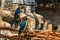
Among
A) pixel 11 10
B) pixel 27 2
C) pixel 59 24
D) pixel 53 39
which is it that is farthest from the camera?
pixel 59 24

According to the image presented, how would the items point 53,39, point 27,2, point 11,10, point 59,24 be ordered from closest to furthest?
point 53,39 → point 11,10 → point 27,2 → point 59,24

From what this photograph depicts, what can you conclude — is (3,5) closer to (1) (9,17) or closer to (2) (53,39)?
(1) (9,17)

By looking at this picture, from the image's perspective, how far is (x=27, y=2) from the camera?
10.2 meters

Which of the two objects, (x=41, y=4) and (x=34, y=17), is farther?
(x=41, y=4)

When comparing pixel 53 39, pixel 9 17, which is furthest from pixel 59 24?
pixel 53 39

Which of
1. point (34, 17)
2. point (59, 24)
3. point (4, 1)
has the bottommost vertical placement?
point (59, 24)

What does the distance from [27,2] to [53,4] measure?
2.57m

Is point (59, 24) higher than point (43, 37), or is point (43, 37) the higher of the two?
point (43, 37)

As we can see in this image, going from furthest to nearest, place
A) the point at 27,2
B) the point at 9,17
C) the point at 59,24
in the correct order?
1. the point at 59,24
2. the point at 27,2
3. the point at 9,17

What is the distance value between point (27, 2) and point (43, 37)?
Answer: 21.1 ft

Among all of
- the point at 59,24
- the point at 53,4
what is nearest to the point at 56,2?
the point at 53,4

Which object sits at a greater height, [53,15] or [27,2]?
[27,2]

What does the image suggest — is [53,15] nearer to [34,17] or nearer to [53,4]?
[53,4]

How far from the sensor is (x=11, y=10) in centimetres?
865
